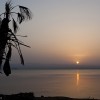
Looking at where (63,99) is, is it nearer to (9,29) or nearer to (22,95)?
(22,95)

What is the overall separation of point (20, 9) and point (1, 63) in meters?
3.37

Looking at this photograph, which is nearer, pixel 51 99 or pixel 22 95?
pixel 22 95

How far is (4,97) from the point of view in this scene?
63.0ft

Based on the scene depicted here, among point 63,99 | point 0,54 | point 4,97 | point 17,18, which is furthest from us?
point 63,99

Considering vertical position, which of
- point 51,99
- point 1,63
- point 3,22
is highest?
point 3,22

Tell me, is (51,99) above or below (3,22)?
below

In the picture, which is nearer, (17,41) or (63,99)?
(17,41)

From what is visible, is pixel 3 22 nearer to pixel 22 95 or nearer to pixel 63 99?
pixel 22 95

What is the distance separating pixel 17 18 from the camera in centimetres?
1630

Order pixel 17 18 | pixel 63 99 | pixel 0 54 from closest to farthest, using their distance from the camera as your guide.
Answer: pixel 0 54
pixel 17 18
pixel 63 99

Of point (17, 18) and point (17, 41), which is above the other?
point (17, 18)

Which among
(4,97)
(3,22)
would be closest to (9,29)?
(3,22)

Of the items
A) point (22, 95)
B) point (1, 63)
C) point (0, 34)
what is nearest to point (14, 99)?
point (22, 95)

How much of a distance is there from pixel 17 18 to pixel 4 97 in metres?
6.18
